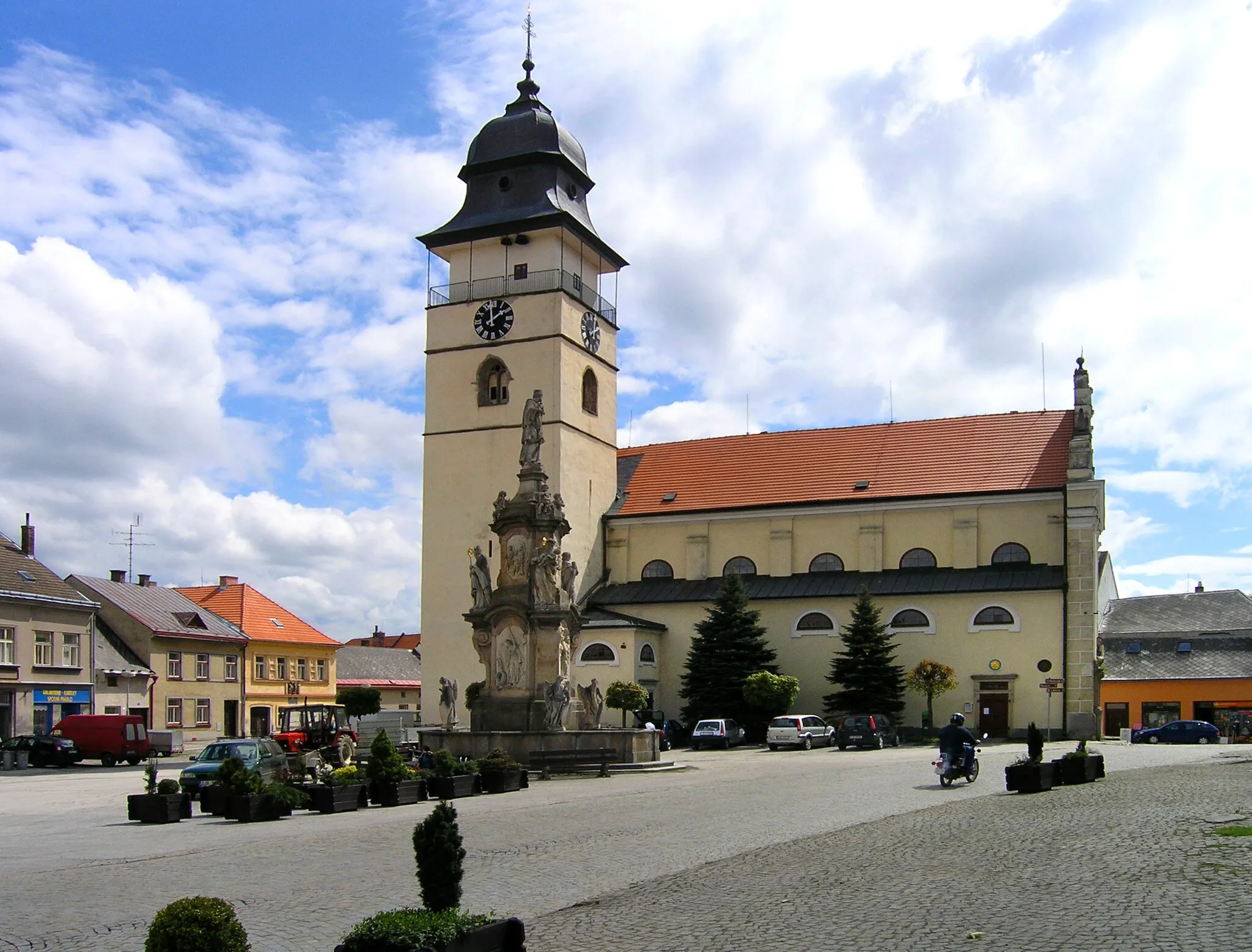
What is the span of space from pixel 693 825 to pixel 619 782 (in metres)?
9.03

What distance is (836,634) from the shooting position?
49.5 metres

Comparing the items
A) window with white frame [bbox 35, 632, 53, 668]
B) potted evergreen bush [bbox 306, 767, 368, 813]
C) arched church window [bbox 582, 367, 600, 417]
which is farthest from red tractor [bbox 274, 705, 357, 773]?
arched church window [bbox 582, 367, 600, 417]

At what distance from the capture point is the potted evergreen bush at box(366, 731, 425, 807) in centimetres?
2062

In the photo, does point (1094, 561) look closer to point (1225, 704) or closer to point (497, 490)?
point (1225, 704)

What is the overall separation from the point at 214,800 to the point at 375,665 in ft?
218

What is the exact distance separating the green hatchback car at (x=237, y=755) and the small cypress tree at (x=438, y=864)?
17.3m

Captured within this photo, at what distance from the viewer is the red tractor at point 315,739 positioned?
1040 inches

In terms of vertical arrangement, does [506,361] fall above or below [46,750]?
above

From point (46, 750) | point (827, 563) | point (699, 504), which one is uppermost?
point (699, 504)

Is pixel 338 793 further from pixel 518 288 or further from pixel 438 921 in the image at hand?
pixel 518 288

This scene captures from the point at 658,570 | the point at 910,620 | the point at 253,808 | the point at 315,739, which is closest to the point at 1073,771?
the point at 253,808

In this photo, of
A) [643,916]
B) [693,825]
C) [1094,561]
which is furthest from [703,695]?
[643,916]

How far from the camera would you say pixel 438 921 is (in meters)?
7.08

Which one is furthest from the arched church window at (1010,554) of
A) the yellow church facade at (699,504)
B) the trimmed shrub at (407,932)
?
the trimmed shrub at (407,932)
